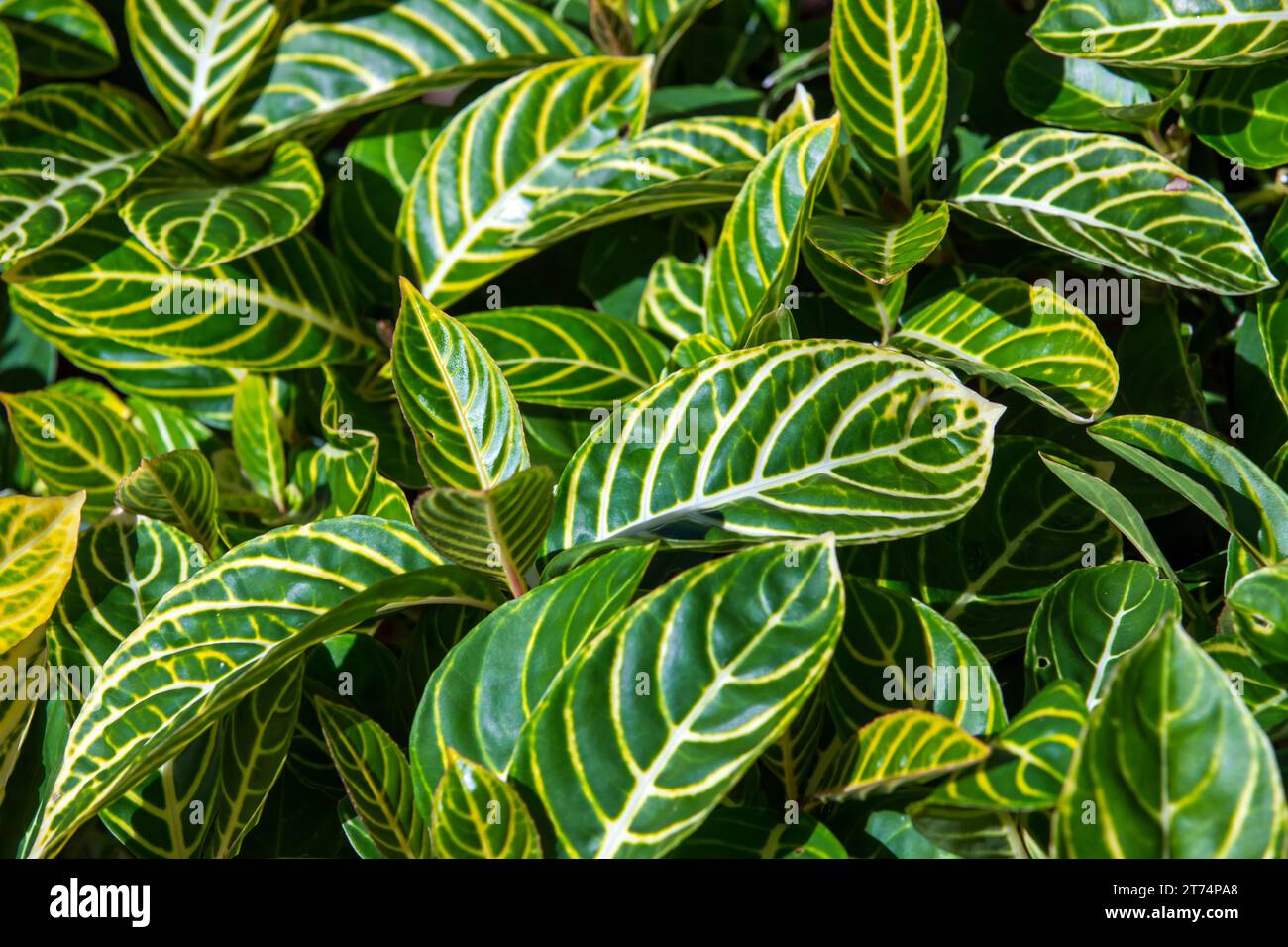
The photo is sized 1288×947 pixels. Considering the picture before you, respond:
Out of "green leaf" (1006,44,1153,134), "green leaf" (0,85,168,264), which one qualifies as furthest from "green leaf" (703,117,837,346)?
"green leaf" (0,85,168,264)

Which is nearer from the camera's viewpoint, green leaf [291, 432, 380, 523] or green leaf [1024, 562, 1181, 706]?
green leaf [1024, 562, 1181, 706]

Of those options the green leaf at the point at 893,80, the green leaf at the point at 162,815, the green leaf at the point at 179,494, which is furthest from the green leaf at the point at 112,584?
the green leaf at the point at 893,80

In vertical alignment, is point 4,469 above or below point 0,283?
below

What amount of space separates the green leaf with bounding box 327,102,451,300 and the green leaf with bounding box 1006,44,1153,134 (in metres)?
0.71

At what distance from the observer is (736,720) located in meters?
0.80

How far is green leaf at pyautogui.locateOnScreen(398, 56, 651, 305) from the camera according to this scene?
1.26 m

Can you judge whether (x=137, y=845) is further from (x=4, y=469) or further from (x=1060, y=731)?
(x=1060, y=731)

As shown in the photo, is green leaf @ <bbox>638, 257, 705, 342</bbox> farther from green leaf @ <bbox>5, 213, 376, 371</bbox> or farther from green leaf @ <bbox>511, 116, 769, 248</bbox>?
green leaf @ <bbox>5, 213, 376, 371</bbox>

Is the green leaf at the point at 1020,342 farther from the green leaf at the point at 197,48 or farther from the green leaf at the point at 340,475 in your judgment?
the green leaf at the point at 197,48

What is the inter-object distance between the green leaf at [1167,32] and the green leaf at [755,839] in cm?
80

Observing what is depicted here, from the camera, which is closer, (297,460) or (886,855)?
(886,855)

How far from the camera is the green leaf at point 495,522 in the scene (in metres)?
0.84
